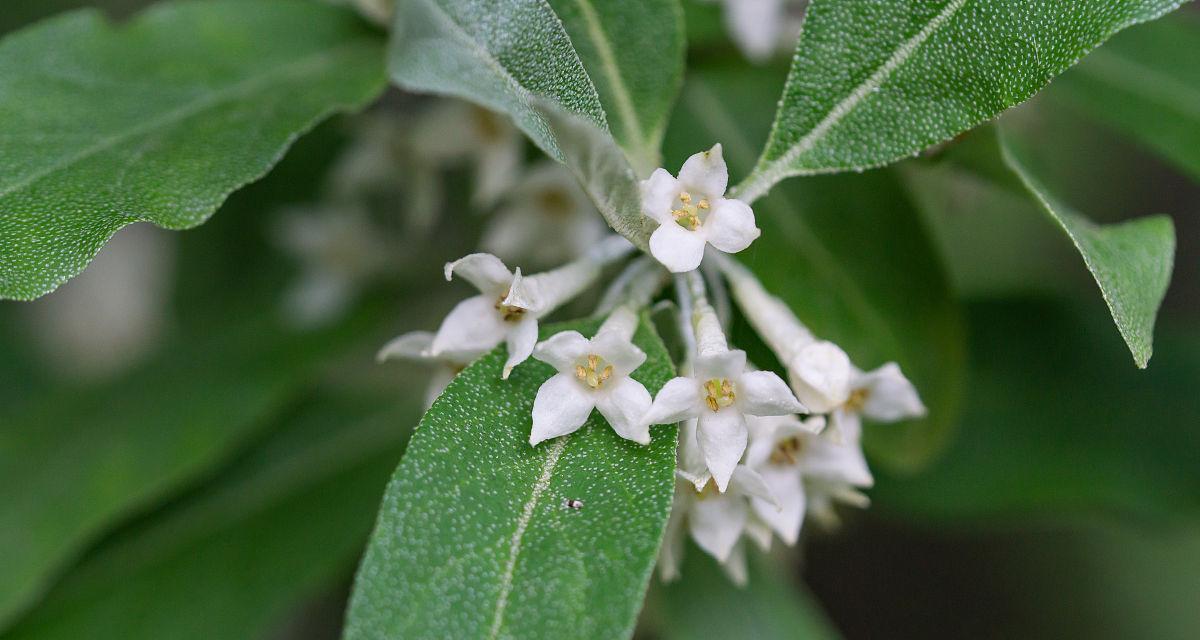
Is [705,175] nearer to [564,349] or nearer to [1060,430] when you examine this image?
Answer: [564,349]

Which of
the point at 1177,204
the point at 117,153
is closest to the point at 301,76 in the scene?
the point at 117,153

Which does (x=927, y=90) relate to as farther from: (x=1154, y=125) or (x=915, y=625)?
(x=915, y=625)

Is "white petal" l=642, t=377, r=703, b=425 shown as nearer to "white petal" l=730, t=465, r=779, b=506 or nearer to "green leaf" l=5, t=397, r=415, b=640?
"white petal" l=730, t=465, r=779, b=506

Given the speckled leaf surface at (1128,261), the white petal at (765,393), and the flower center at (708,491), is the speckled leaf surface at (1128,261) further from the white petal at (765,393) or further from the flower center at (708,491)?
the flower center at (708,491)

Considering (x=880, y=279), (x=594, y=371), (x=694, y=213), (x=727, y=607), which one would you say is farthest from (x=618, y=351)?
(x=727, y=607)

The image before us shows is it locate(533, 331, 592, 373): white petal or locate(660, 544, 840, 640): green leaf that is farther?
locate(660, 544, 840, 640): green leaf

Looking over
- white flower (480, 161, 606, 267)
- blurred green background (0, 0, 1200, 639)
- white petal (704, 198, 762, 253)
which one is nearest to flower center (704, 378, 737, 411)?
white petal (704, 198, 762, 253)
